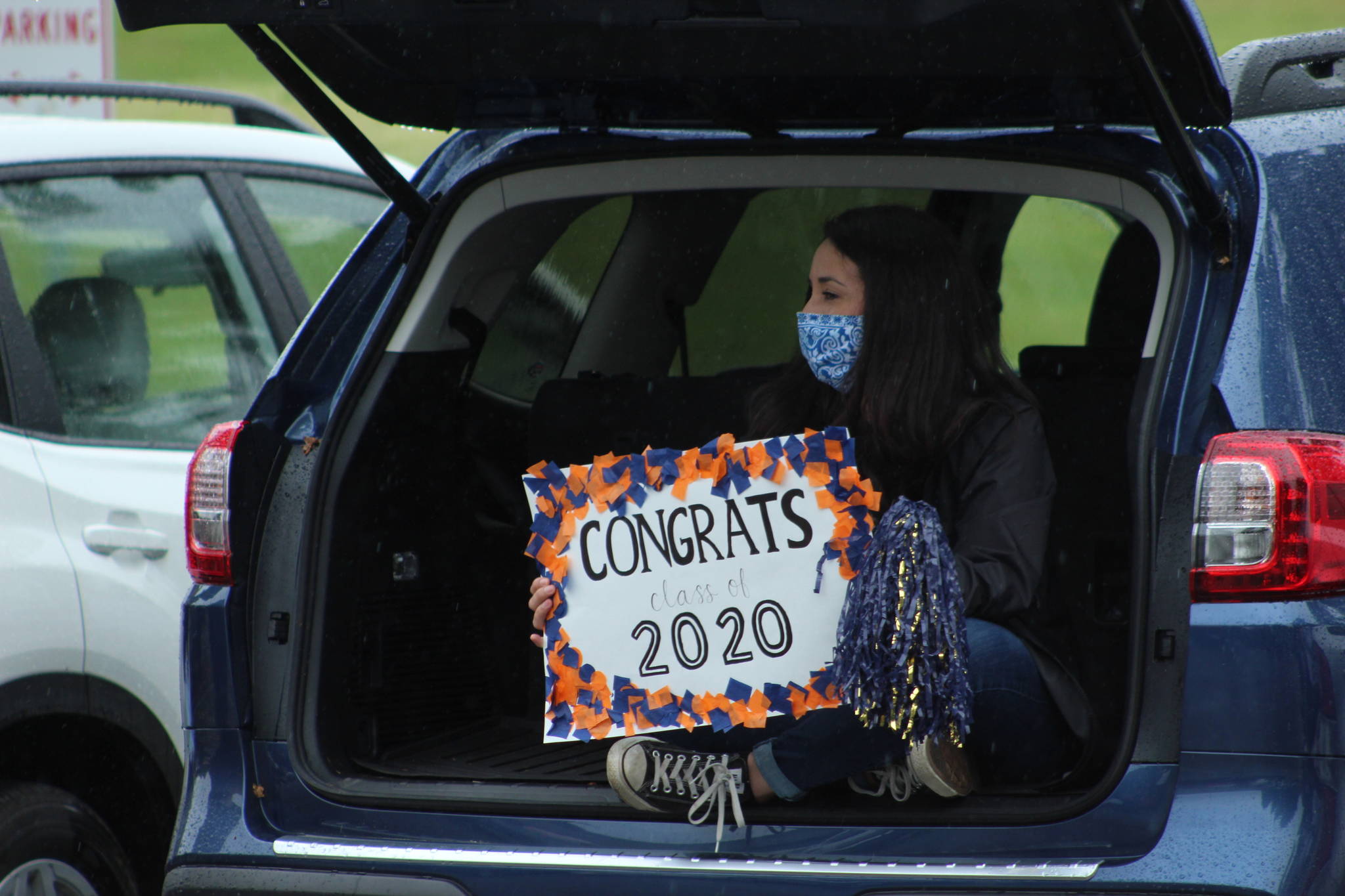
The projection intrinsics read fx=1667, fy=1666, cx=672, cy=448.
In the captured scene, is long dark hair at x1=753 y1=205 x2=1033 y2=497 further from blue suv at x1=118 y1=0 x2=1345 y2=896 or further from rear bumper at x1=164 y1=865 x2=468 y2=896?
rear bumper at x1=164 y1=865 x2=468 y2=896

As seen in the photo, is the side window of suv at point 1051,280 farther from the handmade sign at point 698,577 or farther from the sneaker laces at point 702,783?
the sneaker laces at point 702,783

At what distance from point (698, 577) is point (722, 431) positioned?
2.73ft

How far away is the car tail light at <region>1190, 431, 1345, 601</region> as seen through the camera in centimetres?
221

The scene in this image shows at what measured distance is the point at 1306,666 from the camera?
218 centimetres

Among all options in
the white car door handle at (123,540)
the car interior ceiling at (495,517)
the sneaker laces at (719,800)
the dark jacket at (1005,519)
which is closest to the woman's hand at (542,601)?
the car interior ceiling at (495,517)

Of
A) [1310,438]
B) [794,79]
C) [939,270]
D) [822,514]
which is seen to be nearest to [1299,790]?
[1310,438]

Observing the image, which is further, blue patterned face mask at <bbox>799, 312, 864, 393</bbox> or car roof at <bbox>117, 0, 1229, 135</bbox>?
blue patterned face mask at <bbox>799, 312, 864, 393</bbox>

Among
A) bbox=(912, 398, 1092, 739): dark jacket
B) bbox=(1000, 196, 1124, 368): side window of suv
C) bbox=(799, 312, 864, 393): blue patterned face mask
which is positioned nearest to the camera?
bbox=(912, 398, 1092, 739): dark jacket

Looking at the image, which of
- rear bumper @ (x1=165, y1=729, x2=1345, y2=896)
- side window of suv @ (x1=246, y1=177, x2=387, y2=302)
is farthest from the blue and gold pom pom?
side window of suv @ (x1=246, y1=177, x2=387, y2=302)

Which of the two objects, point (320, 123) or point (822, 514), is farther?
point (320, 123)

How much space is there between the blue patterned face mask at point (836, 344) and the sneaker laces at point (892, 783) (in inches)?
29.0

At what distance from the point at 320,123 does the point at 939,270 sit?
1.15 meters

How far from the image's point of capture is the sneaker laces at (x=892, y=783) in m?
2.55

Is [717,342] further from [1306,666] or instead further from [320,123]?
[1306,666]
